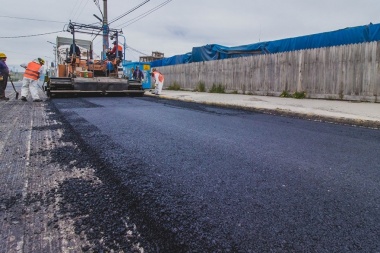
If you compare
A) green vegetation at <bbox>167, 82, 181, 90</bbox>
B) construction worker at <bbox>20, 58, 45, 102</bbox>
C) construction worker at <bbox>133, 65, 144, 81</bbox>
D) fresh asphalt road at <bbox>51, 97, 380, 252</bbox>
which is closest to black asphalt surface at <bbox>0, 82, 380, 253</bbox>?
fresh asphalt road at <bbox>51, 97, 380, 252</bbox>

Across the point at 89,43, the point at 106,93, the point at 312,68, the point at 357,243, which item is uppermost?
the point at 89,43

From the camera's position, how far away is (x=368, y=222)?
1.60 meters

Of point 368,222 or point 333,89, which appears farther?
point 333,89

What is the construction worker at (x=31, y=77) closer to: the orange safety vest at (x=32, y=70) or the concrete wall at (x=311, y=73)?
the orange safety vest at (x=32, y=70)

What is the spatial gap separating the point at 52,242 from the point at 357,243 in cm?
151

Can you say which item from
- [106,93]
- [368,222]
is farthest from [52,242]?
[106,93]

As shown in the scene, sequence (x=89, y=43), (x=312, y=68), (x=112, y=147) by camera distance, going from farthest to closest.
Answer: (x=89, y=43) < (x=312, y=68) < (x=112, y=147)

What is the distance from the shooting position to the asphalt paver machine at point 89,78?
37.6 ft

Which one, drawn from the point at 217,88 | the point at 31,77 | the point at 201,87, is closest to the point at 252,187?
the point at 31,77

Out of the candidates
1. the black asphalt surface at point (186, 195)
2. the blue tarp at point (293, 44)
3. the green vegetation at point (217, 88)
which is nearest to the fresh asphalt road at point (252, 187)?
the black asphalt surface at point (186, 195)

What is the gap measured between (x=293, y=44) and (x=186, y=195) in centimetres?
1149

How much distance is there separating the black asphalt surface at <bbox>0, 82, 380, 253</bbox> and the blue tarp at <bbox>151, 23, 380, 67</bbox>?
23.7 ft

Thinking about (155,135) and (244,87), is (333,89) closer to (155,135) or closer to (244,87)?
(244,87)

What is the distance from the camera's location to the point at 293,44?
462 inches
